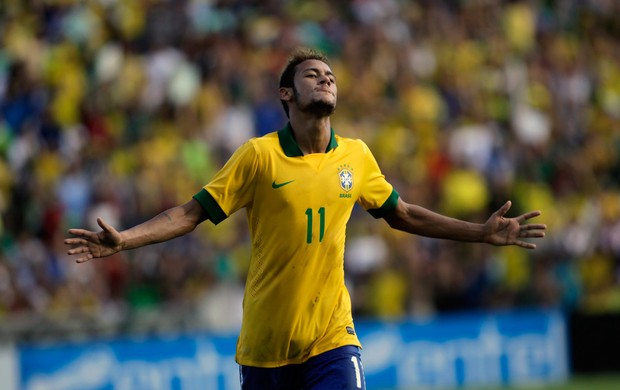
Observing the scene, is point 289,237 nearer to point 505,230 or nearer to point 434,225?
point 434,225

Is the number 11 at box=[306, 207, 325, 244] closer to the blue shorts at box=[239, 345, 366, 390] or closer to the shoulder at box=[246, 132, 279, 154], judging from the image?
the shoulder at box=[246, 132, 279, 154]

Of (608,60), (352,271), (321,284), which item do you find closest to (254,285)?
(321,284)

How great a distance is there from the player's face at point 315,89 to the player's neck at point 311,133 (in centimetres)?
8

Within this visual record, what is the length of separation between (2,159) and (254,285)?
9108 mm

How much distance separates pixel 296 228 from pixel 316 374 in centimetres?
86

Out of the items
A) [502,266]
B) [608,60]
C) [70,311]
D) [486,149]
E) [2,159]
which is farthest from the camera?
[608,60]

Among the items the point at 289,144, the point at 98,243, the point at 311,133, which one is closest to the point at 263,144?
the point at 289,144

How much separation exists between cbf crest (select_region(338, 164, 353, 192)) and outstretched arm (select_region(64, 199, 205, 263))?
0.83 m

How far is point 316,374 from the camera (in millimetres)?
7102

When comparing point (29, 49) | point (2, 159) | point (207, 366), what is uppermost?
point (29, 49)

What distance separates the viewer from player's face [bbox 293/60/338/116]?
23.0 feet

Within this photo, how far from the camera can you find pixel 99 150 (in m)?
16.0

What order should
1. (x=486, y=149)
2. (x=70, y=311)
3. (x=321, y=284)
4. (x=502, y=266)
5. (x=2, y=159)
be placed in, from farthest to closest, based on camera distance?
(x=486, y=149), (x=502, y=266), (x=2, y=159), (x=70, y=311), (x=321, y=284)

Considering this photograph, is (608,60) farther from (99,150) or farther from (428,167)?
(99,150)
